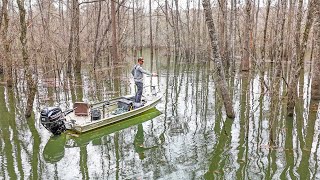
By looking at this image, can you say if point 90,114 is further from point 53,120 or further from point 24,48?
point 24,48

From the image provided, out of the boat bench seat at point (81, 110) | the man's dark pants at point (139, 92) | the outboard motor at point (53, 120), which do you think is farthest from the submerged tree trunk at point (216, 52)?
the outboard motor at point (53, 120)

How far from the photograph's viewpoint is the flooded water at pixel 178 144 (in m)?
7.06

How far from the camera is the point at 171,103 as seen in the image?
44.2 ft

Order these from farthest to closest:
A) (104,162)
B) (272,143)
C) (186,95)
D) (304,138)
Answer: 1. (186,95)
2. (304,138)
3. (272,143)
4. (104,162)

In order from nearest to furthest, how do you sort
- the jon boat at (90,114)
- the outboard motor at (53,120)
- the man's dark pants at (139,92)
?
the outboard motor at (53,120)
the jon boat at (90,114)
the man's dark pants at (139,92)

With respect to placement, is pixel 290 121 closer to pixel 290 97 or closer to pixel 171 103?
pixel 290 97

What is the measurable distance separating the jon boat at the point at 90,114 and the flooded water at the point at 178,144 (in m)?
0.23

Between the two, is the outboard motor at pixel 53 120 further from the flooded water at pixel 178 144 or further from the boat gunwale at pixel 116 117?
the boat gunwale at pixel 116 117

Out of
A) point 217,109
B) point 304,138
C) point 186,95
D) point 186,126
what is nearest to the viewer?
point 304,138

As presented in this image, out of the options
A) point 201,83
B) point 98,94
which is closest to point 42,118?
point 98,94

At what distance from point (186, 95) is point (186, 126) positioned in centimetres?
477

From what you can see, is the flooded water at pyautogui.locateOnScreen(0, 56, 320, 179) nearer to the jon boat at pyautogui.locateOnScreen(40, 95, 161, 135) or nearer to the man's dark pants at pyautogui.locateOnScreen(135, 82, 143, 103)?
the jon boat at pyautogui.locateOnScreen(40, 95, 161, 135)

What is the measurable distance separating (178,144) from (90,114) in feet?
9.99

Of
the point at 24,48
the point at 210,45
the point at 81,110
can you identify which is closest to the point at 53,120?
the point at 81,110
